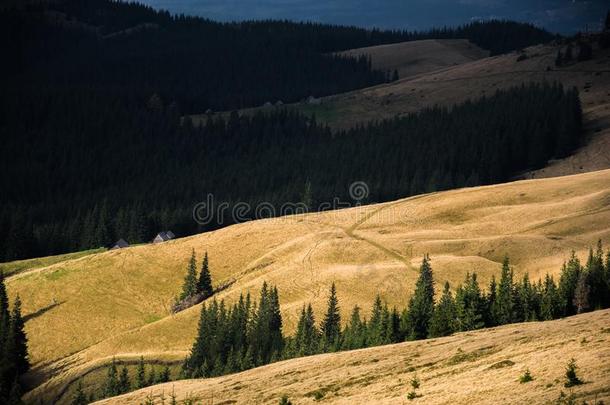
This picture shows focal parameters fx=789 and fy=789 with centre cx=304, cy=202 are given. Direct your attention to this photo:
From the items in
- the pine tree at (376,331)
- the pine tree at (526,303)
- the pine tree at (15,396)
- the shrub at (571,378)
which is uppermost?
the shrub at (571,378)

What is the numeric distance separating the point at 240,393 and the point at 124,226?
→ 125701mm

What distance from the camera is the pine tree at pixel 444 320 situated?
78.1 meters

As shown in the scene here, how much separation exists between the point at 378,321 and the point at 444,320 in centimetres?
1020

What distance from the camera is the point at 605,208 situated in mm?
122562

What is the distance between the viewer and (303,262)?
120 meters

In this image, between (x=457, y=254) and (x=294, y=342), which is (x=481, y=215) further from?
(x=294, y=342)

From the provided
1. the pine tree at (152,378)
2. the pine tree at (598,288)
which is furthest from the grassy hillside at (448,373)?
the pine tree at (152,378)

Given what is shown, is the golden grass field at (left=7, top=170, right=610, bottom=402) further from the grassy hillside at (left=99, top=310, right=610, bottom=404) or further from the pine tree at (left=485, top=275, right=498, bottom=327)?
the grassy hillside at (left=99, top=310, right=610, bottom=404)

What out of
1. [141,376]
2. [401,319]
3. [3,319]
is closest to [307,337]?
[401,319]

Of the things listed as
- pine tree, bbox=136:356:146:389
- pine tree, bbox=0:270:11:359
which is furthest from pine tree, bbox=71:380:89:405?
pine tree, bbox=0:270:11:359

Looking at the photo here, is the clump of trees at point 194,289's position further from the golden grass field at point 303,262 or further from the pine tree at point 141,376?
the pine tree at point 141,376

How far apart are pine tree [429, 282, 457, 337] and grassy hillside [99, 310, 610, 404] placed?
11.8 m

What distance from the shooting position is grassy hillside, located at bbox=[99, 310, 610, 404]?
137 feet

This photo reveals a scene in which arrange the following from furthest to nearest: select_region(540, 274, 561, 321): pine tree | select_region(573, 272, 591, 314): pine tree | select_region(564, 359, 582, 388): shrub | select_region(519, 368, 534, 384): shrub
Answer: select_region(573, 272, 591, 314): pine tree
select_region(540, 274, 561, 321): pine tree
select_region(519, 368, 534, 384): shrub
select_region(564, 359, 582, 388): shrub
